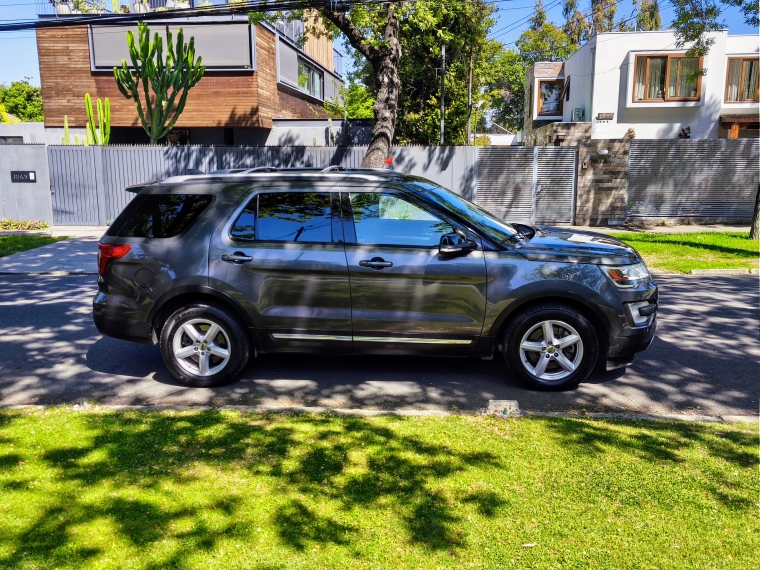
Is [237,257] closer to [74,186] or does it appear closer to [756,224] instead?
[756,224]

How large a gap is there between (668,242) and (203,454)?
13.8 metres

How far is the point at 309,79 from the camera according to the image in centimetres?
3372

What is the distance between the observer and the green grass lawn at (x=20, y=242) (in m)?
14.7

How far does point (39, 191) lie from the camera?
19125 millimetres

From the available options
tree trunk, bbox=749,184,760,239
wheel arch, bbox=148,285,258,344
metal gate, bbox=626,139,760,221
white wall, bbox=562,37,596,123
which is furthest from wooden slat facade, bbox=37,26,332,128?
wheel arch, bbox=148,285,258,344

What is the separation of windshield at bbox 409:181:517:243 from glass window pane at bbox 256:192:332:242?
0.85 metres

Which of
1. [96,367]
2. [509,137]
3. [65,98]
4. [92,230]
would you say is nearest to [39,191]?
[92,230]

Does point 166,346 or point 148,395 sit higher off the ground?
point 166,346

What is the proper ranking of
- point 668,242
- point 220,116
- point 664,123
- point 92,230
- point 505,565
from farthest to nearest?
point 664,123 < point 220,116 < point 92,230 < point 668,242 < point 505,565

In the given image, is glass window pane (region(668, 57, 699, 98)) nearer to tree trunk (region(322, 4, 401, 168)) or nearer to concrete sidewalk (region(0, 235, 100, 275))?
tree trunk (region(322, 4, 401, 168))

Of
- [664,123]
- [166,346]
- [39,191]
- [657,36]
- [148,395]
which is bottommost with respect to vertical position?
[148,395]

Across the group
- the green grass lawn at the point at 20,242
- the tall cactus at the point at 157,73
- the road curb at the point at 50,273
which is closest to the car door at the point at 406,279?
the road curb at the point at 50,273

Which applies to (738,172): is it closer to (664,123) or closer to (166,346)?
(664,123)

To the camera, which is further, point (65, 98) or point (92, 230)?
point (65, 98)
